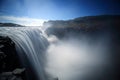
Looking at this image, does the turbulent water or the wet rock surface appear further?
the turbulent water

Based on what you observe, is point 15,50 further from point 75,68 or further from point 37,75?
point 75,68

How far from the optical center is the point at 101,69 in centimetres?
1839

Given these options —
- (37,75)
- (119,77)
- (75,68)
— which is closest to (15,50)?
(37,75)

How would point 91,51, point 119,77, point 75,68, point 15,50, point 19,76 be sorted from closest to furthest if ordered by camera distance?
point 19,76 < point 15,50 < point 119,77 < point 75,68 < point 91,51

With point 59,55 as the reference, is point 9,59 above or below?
above

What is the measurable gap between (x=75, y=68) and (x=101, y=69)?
3925mm

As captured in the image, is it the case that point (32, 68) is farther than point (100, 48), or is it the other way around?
point (100, 48)

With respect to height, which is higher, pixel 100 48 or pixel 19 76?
pixel 19 76

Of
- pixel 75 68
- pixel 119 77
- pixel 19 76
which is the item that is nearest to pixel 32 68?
pixel 19 76

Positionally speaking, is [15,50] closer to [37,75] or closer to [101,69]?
[37,75]

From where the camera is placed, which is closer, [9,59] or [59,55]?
[9,59]

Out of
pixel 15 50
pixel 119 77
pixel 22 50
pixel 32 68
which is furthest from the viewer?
pixel 119 77

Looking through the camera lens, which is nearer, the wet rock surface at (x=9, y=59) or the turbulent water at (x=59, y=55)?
the wet rock surface at (x=9, y=59)

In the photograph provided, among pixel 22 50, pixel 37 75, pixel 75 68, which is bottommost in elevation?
pixel 75 68
